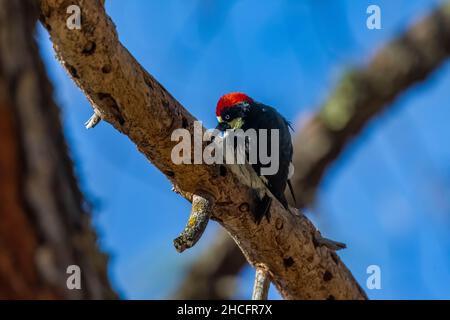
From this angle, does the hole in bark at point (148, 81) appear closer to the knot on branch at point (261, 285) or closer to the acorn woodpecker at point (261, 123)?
the acorn woodpecker at point (261, 123)

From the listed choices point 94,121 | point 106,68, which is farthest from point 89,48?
point 94,121

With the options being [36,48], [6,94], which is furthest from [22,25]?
[6,94]

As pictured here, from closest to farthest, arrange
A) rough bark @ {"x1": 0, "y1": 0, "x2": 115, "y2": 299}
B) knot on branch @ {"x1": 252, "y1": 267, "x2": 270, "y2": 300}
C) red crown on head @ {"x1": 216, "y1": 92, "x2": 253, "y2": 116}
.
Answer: rough bark @ {"x1": 0, "y1": 0, "x2": 115, "y2": 299}, knot on branch @ {"x1": 252, "y1": 267, "x2": 270, "y2": 300}, red crown on head @ {"x1": 216, "y1": 92, "x2": 253, "y2": 116}

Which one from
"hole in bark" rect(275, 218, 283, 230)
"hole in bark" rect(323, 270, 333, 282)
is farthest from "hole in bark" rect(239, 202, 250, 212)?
"hole in bark" rect(323, 270, 333, 282)

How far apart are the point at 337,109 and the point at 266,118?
185 centimetres

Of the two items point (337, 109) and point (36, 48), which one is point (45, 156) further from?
point (337, 109)

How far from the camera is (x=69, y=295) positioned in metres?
1.34

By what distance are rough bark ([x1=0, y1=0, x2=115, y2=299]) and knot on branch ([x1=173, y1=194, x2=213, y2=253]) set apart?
3.61ft

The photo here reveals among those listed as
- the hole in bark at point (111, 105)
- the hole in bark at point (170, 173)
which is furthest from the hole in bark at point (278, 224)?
the hole in bark at point (111, 105)

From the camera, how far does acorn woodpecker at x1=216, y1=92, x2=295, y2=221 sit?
309cm

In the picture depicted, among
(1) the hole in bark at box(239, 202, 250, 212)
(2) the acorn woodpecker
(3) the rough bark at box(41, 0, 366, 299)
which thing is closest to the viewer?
(3) the rough bark at box(41, 0, 366, 299)

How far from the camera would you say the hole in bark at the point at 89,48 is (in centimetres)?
232

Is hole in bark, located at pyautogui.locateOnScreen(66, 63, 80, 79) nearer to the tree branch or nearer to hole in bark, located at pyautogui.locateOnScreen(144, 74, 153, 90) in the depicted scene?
hole in bark, located at pyautogui.locateOnScreen(144, 74, 153, 90)

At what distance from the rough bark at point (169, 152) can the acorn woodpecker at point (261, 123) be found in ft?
0.32
